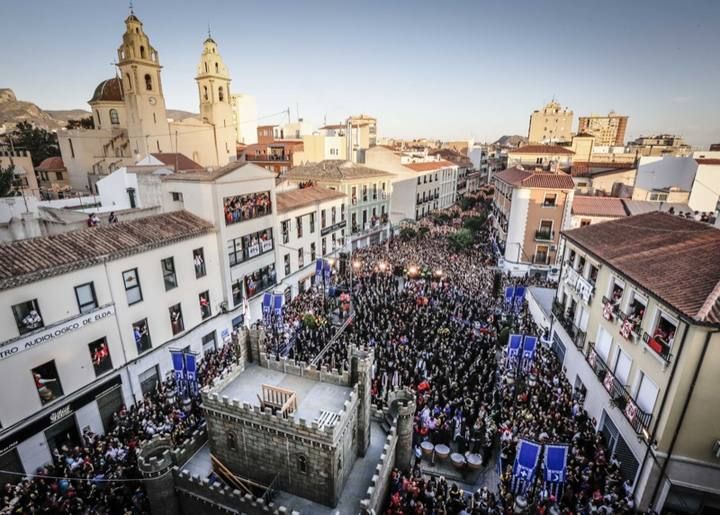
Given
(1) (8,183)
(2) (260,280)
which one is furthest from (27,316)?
(1) (8,183)

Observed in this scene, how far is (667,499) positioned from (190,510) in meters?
19.4

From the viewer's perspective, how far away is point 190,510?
50.7 ft

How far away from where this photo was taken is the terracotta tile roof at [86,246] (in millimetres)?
16375

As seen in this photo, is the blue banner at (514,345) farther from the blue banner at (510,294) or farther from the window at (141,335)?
the window at (141,335)

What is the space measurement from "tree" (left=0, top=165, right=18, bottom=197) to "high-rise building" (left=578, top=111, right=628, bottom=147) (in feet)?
466

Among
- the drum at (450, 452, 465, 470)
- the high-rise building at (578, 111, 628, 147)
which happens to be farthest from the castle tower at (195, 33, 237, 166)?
the high-rise building at (578, 111, 628, 147)

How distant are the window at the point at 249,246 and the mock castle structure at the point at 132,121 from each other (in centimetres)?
2432

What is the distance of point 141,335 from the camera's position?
21.6 m

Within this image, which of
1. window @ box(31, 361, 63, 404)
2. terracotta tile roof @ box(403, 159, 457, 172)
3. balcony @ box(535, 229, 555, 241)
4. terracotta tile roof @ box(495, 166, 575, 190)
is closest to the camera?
window @ box(31, 361, 63, 404)

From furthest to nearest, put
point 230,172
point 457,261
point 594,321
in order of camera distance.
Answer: point 457,261 < point 230,172 < point 594,321

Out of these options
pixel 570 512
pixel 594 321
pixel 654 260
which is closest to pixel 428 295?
pixel 594 321

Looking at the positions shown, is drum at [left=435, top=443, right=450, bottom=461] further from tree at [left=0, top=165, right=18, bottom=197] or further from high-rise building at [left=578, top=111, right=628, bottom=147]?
high-rise building at [left=578, top=111, right=628, bottom=147]

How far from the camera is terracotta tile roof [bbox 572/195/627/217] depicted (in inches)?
1427

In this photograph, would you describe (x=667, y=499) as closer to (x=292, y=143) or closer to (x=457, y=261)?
(x=457, y=261)
